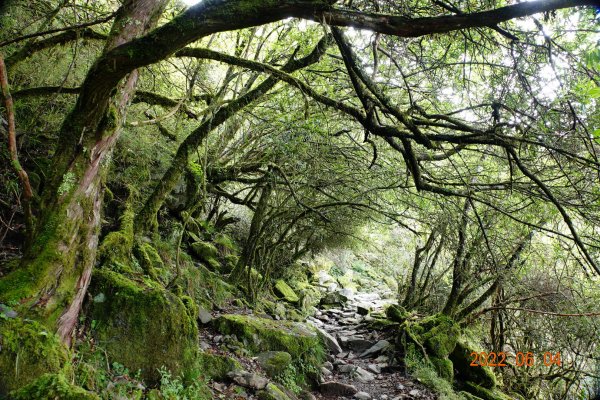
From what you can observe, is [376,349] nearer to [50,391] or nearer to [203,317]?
[203,317]

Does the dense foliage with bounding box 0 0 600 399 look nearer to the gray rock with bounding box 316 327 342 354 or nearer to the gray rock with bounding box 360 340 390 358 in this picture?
the gray rock with bounding box 360 340 390 358

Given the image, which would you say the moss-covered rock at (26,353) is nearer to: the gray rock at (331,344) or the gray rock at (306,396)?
the gray rock at (306,396)

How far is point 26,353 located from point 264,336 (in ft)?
13.2

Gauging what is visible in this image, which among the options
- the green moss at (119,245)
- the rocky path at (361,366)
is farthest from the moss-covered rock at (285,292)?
the green moss at (119,245)

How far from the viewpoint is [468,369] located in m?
8.46

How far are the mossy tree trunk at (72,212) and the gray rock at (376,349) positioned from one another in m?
7.28

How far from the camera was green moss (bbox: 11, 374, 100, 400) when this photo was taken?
6.34 ft

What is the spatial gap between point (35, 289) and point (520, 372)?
10784 millimetres

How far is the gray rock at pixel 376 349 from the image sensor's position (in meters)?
9.02

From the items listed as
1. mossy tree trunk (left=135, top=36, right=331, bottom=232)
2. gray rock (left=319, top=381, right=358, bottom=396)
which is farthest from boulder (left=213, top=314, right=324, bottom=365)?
mossy tree trunk (left=135, top=36, right=331, bottom=232)

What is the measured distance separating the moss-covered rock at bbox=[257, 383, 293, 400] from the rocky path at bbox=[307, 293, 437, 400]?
5.39 feet

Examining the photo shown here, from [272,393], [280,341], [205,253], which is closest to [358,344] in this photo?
[280,341]
